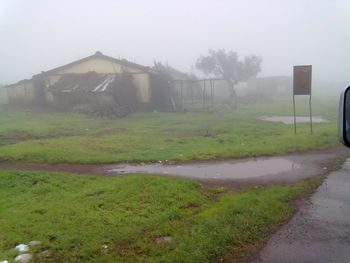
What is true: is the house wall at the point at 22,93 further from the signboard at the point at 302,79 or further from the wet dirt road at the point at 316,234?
the wet dirt road at the point at 316,234

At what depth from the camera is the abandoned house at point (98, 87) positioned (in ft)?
94.6

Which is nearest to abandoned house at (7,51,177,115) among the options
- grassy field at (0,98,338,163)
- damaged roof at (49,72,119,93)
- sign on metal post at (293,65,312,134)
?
damaged roof at (49,72,119,93)

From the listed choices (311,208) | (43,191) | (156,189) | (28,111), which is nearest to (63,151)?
(43,191)

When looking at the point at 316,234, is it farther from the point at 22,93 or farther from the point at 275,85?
the point at 275,85

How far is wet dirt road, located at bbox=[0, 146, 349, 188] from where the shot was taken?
360 inches

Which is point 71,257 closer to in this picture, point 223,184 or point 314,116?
point 223,184

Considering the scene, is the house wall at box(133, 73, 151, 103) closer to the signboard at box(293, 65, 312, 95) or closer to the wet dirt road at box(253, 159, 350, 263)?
the signboard at box(293, 65, 312, 95)

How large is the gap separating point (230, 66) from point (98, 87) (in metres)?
24.0

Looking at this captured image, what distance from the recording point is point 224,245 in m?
5.32

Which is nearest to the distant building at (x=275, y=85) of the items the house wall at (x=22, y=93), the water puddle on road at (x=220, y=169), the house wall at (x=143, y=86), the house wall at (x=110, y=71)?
the house wall at (x=143, y=86)

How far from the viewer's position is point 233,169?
1021cm

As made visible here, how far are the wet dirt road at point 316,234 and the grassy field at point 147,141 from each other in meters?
4.73

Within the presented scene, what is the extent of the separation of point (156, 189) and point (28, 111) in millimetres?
24364

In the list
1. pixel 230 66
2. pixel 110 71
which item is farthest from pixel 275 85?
pixel 110 71
